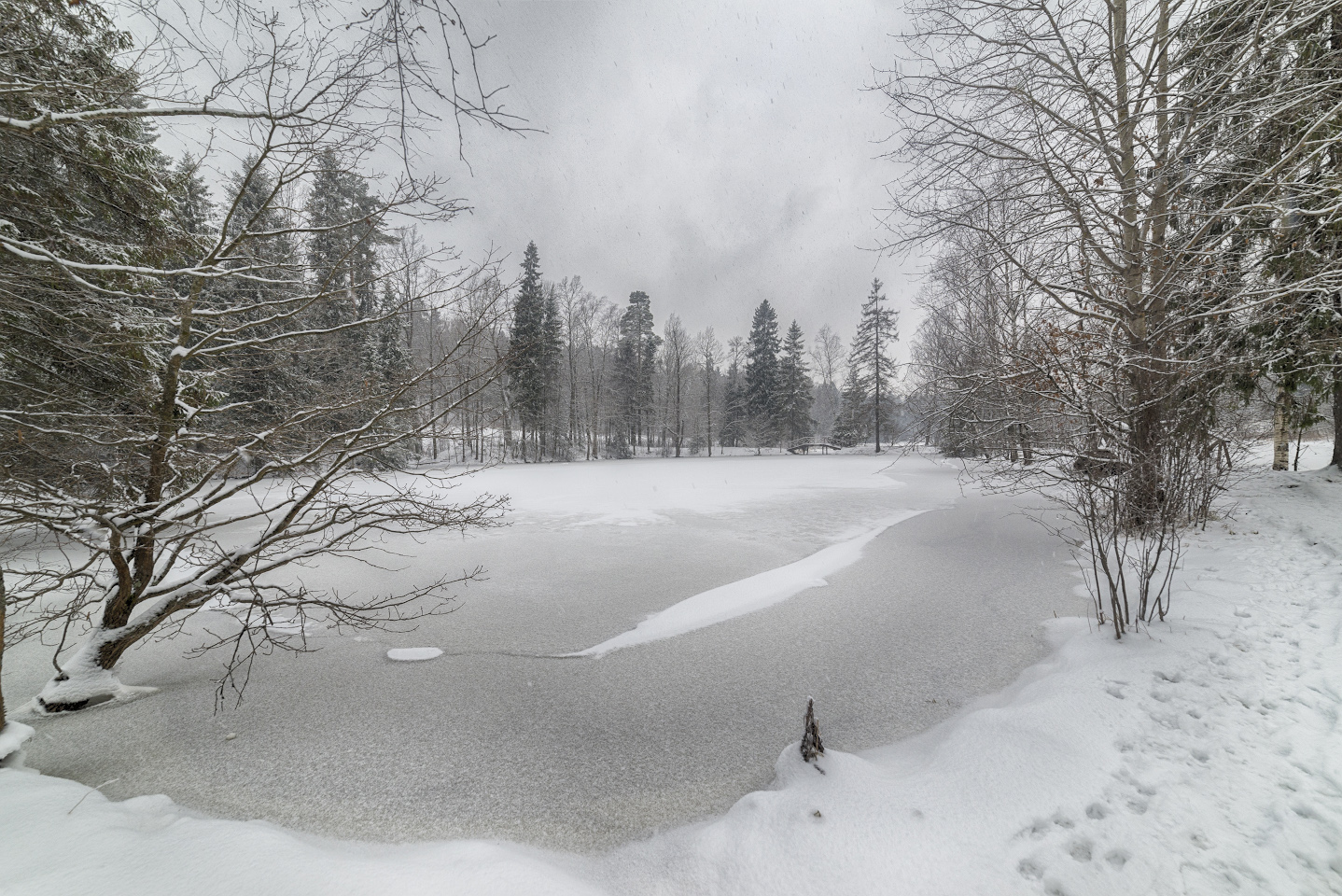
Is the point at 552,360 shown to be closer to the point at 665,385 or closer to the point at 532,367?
the point at 532,367

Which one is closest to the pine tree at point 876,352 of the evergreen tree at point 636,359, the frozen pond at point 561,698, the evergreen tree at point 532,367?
the evergreen tree at point 636,359

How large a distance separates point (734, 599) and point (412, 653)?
118 inches

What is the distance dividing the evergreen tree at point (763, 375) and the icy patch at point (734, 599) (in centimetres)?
3135

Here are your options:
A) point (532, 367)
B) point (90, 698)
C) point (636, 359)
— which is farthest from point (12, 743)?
point (636, 359)

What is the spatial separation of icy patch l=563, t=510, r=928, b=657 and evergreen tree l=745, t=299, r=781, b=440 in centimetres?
3135

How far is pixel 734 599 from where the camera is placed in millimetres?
5031

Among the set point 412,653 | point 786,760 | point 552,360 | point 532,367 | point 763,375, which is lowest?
point 412,653

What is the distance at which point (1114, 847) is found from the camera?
5.65 feet

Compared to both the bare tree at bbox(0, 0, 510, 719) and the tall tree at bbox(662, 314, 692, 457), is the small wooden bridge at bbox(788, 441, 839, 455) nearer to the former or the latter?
the tall tree at bbox(662, 314, 692, 457)

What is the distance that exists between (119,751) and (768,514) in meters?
8.88

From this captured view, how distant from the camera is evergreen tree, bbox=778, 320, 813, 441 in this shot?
37.6m

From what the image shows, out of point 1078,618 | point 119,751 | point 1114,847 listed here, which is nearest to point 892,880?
point 1114,847

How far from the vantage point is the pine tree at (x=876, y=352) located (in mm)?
33406

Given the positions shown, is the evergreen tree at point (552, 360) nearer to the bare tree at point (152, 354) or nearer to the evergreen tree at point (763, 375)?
the evergreen tree at point (763, 375)
